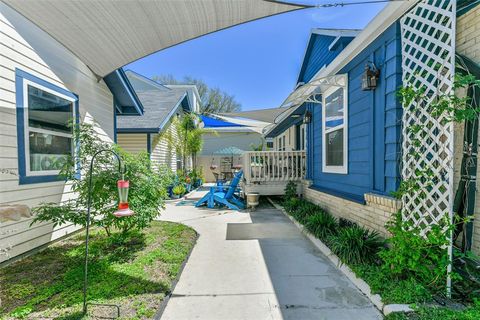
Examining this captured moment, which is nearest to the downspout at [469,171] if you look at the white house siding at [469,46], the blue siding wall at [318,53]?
the white house siding at [469,46]

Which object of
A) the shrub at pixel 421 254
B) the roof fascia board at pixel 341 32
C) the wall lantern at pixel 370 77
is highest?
the roof fascia board at pixel 341 32

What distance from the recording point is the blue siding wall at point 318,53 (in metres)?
6.35

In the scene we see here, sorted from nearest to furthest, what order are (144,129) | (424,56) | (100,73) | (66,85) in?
(424,56)
(66,85)
(100,73)
(144,129)

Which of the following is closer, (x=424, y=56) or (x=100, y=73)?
(x=424, y=56)

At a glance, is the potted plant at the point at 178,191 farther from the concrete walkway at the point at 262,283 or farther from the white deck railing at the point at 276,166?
the concrete walkway at the point at 262,283

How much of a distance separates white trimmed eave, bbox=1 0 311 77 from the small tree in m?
1.42

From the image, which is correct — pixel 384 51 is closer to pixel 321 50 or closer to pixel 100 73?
pixel 321 50

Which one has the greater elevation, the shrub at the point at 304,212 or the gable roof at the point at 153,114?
the gable roof at the point at 153,114

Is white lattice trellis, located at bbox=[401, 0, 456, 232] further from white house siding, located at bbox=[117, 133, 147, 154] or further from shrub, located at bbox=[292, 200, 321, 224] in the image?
white house siding, located at bbox=[117, 133, 147, 154]

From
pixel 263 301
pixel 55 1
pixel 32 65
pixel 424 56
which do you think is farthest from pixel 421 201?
pixel 32 65

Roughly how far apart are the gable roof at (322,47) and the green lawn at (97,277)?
585 centimetres

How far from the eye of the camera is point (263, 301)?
2.60 metres

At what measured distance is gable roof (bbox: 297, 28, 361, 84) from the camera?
19.5 ft

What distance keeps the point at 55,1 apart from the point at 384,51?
4490 millimetres
